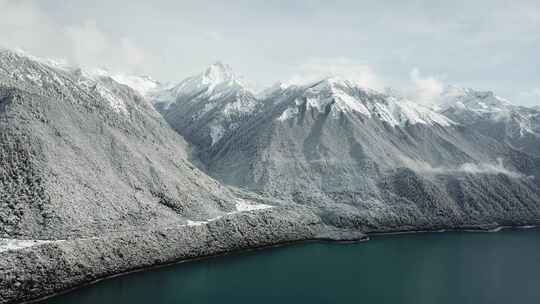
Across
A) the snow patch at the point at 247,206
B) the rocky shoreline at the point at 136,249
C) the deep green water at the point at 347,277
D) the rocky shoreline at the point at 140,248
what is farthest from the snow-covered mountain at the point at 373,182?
the deep green water at the point at 347,277

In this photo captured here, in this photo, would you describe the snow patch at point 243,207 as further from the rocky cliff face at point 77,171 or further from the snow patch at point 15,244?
the snow patch at point 15,244

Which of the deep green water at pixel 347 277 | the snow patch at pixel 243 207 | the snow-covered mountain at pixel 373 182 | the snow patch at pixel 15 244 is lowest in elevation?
the deep green water at pixel 347 277

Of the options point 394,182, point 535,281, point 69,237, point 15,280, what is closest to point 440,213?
point 394,182

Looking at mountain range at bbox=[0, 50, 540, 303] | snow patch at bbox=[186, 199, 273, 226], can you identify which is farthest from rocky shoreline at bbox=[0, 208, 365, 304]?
snow patch at bbox=[186, 199, 273, 226]


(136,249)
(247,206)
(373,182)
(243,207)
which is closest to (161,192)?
(243,207)

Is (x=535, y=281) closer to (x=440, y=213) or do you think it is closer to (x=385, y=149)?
(x=440, y=213)

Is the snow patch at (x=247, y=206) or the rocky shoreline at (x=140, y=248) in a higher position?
the snow patch at (x=247, y=206)
